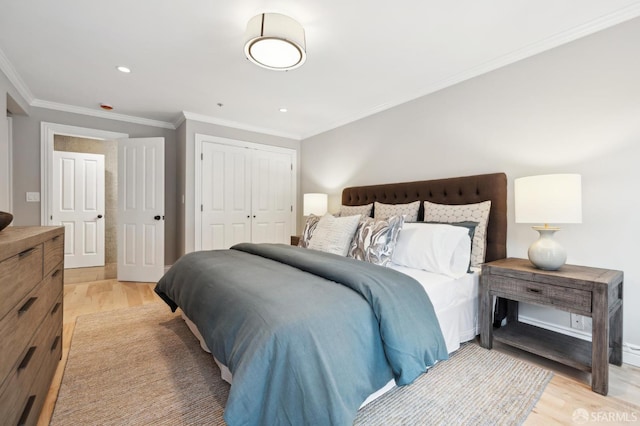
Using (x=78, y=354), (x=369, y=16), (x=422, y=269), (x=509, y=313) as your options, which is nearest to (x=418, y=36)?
(x=369, y=16)

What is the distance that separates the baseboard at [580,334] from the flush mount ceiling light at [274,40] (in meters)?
2.75

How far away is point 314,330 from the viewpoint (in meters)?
1.21

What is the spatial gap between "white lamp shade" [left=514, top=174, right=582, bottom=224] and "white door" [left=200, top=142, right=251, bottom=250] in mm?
3613

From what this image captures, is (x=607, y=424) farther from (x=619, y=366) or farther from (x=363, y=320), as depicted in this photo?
(x=363, y=320)

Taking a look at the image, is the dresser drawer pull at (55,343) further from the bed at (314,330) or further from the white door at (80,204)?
the white door at (80,204)

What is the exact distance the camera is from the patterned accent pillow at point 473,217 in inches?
95.3

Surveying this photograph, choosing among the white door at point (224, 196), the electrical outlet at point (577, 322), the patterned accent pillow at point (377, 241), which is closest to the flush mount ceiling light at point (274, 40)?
the patterned accent pillow at point (377, 241)

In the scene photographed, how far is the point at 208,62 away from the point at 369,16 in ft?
4.83

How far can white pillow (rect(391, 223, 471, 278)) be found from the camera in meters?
2.14

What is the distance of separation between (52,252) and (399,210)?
276cm

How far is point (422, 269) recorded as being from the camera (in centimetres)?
221

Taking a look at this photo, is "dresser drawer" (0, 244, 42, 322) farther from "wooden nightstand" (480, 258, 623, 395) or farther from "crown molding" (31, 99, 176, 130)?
"crown molding" (31, 99, 176, 130)

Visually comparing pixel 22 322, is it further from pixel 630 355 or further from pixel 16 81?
pixel 630 355

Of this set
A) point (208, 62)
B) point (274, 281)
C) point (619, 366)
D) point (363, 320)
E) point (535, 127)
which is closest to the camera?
point (363, 320)
